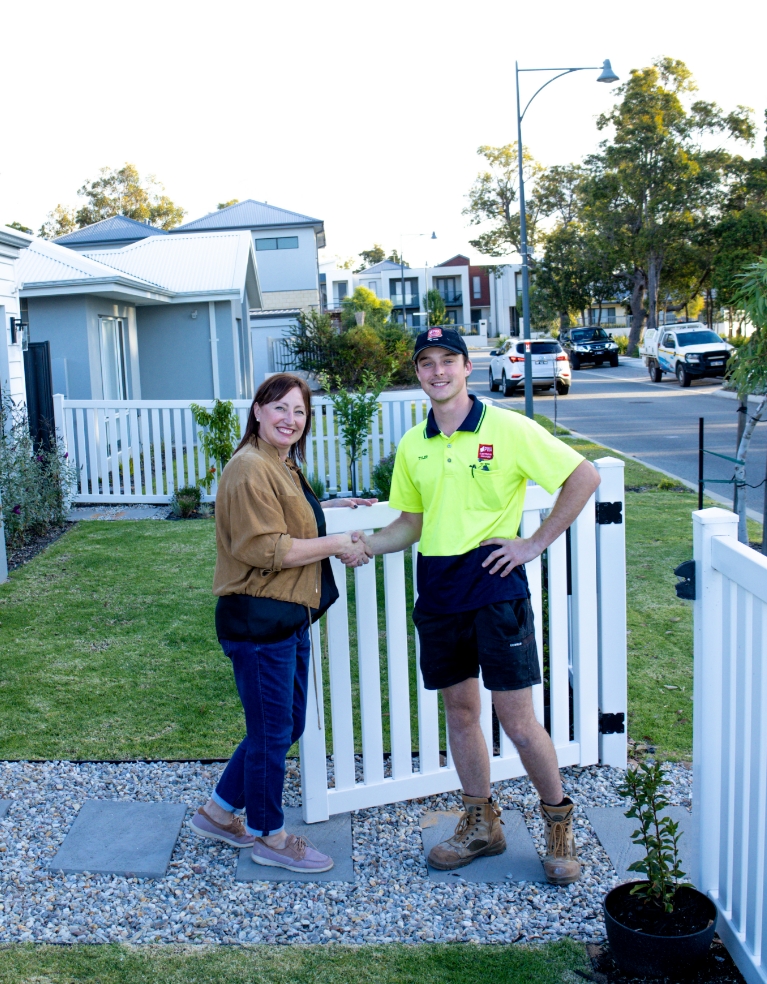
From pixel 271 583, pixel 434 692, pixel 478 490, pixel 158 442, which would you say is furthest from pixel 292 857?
pixel 158 442

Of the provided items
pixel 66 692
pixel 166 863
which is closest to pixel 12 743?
pixel 66 692

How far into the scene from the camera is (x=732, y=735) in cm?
275

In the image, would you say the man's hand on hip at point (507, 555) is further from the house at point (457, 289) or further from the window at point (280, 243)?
the house at point (457, 289)

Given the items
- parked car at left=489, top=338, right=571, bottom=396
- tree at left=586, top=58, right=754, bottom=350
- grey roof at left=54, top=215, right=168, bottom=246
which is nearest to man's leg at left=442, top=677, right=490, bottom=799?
parked car at left=489, top=338, right=571, bottom=396

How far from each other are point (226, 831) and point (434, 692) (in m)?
0.97

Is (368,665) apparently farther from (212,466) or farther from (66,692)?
(212,466)

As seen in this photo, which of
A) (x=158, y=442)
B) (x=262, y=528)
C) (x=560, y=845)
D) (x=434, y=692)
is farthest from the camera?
(x=158, y=442)

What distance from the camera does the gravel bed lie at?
A: 3.06 m

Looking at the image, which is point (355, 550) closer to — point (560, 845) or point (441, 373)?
point (441, 373)

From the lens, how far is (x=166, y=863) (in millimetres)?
3494

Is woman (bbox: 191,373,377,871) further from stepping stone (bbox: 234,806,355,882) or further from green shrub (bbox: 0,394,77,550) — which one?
green shrub (bbox: 0,394,77,550)

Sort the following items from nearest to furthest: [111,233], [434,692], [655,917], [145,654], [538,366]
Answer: [655,917] < [434,692] < [145,654] < [538,366] < [111,233]

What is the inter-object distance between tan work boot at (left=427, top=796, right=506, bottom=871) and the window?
4169cm

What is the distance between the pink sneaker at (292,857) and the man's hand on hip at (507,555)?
1.24m
